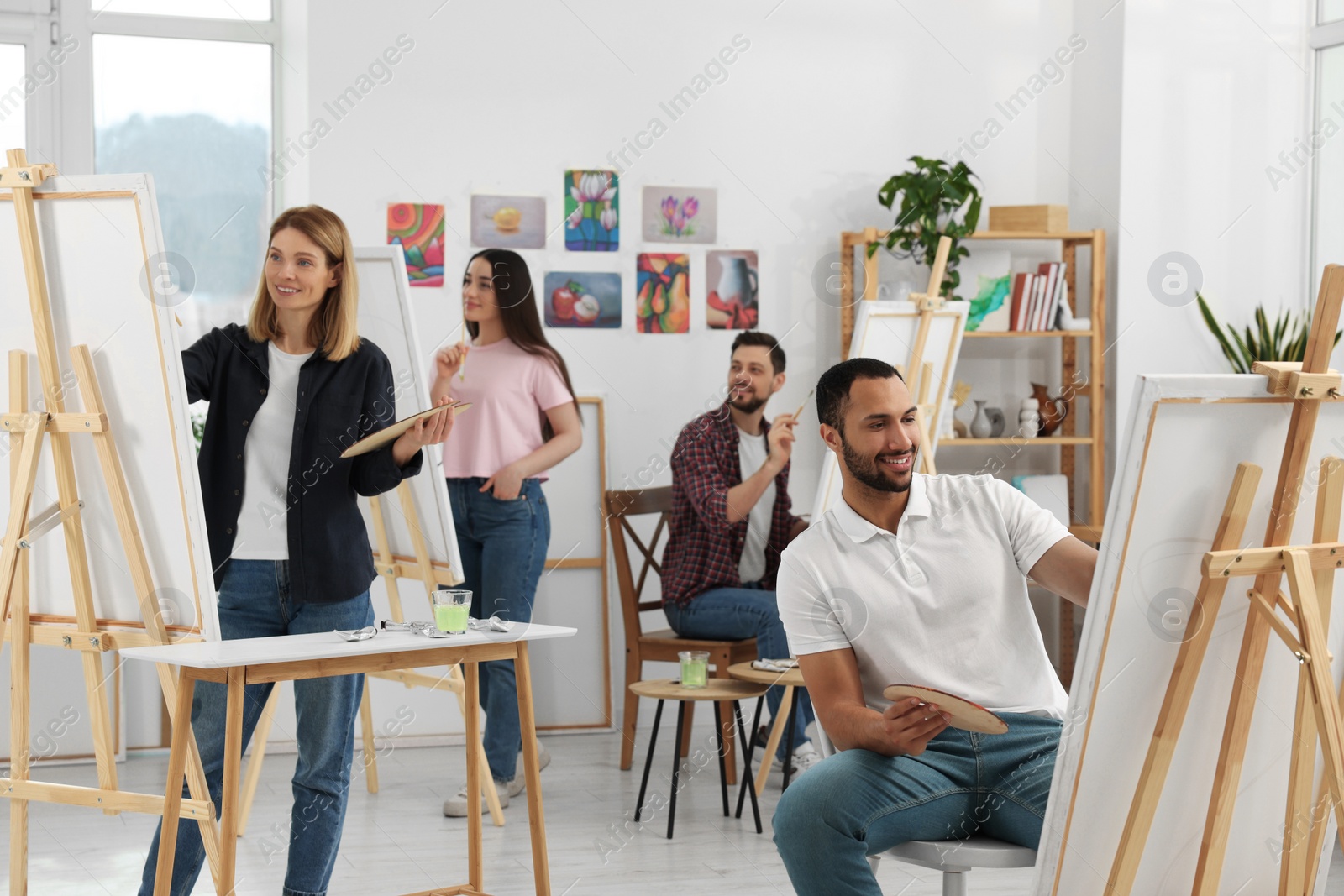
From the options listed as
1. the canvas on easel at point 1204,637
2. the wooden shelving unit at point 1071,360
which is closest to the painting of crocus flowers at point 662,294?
the wooden shelving unit at point 1071,360

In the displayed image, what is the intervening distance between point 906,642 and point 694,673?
4.95 ft

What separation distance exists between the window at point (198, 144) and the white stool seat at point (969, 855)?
3559mm

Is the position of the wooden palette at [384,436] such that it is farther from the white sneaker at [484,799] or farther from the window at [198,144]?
the window at [198,144]

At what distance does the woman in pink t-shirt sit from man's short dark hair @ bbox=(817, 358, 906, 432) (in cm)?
164

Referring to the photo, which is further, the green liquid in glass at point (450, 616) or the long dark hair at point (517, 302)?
the long dark hair at point (517, 302)

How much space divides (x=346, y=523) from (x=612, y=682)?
2.55 meters

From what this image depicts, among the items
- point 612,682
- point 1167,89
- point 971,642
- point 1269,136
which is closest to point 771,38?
point 1167,89

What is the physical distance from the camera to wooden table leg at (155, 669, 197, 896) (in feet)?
6.94

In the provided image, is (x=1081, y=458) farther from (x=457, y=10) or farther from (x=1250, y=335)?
(x=457, y=10)

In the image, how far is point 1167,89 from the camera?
501 centimetres

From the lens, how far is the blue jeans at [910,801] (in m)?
1.93

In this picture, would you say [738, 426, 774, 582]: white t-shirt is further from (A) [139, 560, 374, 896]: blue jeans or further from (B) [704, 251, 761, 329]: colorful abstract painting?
(A) [139, 560, 374, 896]: blue jeans

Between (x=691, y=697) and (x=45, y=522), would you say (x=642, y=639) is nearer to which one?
(x=691, y=697)

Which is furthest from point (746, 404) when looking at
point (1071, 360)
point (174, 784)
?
point (174, 784)
